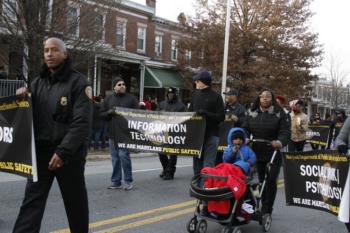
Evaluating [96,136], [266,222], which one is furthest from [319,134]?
[266,222]

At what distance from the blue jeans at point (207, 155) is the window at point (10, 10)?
11.0 metres

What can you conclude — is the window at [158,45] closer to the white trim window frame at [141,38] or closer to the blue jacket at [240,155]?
the white trim window frame at [141,38]

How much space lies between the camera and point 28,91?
458 cm

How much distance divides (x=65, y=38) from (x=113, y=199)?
10311 mm

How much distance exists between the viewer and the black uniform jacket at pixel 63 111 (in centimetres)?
424

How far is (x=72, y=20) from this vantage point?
1705 cm

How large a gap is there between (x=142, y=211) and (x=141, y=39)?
1038 inches

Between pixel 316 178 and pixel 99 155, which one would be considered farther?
pixel 99 155

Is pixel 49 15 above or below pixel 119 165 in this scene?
above

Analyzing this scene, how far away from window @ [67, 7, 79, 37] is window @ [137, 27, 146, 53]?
1504cm

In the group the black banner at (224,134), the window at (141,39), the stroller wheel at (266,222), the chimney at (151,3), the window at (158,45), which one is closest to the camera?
the stroller wheel at (266,222)

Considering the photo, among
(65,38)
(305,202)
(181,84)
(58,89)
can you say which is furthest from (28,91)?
(181,84)

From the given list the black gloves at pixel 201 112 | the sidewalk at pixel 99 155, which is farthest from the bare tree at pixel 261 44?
the black gloves at pixel 201 112

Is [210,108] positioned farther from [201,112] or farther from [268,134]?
[268,134]
